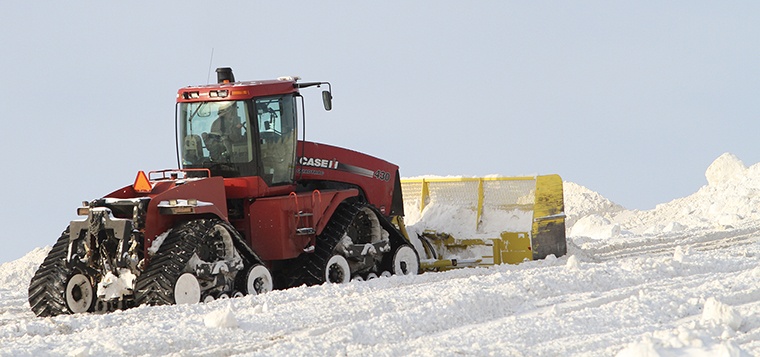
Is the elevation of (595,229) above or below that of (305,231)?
below

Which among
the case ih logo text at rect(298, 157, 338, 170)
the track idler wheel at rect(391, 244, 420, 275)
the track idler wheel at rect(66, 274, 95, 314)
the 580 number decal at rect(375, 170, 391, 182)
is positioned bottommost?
the track idler wheel at rect(391, 244, 420, 275)

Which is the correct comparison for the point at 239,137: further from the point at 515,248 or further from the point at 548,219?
the point at 548,219

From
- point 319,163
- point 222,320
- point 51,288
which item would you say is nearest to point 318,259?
point 319,163

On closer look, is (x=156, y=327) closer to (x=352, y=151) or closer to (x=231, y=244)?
(x=231, y=244)

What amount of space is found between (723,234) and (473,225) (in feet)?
20.4

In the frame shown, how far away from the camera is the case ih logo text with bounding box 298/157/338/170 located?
13.5 meters

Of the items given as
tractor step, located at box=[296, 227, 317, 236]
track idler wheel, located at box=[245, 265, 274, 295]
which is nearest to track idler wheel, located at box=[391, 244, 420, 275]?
tractor step, located at box=[296, 227, 317, 236]

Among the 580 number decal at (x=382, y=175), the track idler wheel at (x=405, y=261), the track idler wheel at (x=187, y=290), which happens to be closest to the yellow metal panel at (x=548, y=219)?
the track idler wheel at (x=405, y=261)

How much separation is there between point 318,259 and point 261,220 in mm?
858

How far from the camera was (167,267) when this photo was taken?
10.6 metres

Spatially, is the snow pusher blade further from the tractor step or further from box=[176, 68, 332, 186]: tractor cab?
box=[176, 68, 332, 186]: tractor cab

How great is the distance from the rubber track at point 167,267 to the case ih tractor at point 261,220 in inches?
0.6

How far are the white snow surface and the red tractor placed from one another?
84 cm

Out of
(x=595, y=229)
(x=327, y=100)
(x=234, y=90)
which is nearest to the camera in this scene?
(x=234, y=90)
